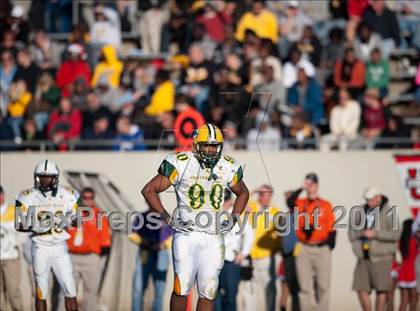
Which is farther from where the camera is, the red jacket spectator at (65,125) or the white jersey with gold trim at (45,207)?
the red jacket spectator at (65,125)

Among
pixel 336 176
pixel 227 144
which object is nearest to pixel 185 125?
pixel 227 144

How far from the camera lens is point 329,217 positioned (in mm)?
15578

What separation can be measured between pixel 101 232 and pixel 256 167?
228cm

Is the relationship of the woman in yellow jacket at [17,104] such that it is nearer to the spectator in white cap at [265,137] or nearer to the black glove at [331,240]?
the spectator in white cap at [265,137]

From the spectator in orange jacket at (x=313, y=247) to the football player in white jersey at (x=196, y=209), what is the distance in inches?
159

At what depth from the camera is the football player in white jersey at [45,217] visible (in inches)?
527

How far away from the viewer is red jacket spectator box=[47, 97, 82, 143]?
17.5 meters

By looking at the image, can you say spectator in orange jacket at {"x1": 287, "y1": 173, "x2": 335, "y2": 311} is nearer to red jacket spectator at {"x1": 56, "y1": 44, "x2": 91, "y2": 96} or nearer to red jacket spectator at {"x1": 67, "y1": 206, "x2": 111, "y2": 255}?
red jacket spectator at {"x1": 67, "y1": 206, "x2": 111, "y2": 255}

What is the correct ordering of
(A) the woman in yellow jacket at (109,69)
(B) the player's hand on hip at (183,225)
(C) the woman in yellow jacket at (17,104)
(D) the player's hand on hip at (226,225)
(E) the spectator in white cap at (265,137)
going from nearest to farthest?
(B) the player's hand on hip at (183,225) → (D) the player's hand on hip at (226,225) → (E) the spectator in white cap at (265,137) → (C) the woman in yellow jacket at (17,104) → (A) the woman in yellow jacket at (109,69)

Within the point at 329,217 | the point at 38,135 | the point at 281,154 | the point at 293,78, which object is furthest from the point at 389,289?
the point at 38,135

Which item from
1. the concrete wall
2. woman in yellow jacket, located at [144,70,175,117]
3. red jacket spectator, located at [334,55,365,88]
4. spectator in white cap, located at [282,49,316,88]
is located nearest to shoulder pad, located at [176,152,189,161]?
the concrete wall

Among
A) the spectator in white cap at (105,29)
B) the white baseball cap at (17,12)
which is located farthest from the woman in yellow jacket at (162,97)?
the white baseball cap at (17,12)

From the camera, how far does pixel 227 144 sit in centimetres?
1647

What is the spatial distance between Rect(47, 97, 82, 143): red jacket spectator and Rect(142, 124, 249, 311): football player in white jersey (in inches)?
242
